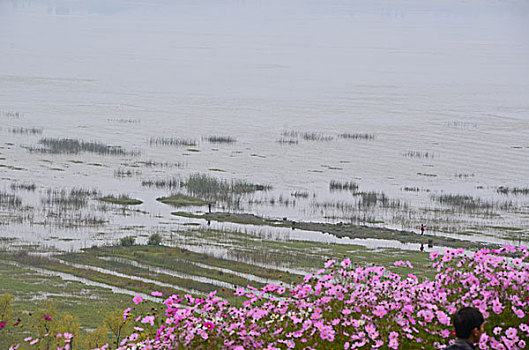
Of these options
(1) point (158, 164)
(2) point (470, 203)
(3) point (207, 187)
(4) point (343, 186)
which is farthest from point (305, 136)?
(2) point (470, 203)

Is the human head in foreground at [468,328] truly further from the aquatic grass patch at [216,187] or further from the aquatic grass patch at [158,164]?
the aquatic grass patch at [158,164]

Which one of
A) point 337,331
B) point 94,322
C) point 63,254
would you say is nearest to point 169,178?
point 63,254

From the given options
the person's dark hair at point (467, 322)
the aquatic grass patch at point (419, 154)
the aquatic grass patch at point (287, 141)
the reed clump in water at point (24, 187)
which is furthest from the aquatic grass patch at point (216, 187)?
the person's dark hair at point (467, 322)

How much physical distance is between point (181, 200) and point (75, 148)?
2653cm

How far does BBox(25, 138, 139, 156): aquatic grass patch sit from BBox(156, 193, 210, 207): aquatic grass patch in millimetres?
21533

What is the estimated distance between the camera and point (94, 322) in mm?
25938

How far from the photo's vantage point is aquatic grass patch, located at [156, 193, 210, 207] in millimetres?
53156

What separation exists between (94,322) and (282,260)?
509 inches

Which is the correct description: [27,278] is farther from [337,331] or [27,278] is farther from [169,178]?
[169,178]

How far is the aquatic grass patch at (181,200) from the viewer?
174 ft

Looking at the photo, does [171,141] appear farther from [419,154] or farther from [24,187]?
[24,187]

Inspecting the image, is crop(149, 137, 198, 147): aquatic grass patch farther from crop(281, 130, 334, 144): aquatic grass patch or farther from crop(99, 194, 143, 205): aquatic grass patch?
crop(99, 194, 143, 205): aquatic grass patch

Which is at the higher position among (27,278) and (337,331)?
(337,331)

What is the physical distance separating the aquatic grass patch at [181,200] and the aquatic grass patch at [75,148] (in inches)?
848
